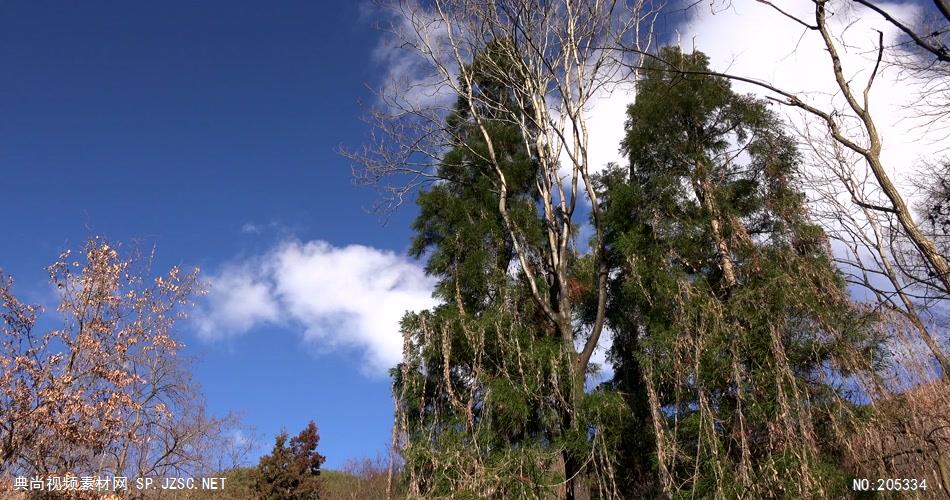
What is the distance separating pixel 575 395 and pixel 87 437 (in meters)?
5.52

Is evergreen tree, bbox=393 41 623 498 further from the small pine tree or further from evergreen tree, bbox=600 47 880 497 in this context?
the small pine tree

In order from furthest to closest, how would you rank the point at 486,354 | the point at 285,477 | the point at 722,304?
the point at 285,477, the point at 486,354, the point at 722,304

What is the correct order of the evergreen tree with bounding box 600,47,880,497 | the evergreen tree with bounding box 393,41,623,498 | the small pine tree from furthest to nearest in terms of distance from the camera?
the small pine tree < the evergreen tree with bounding box 393,41,623,498 < the evergreen tree with bounding box 600,47,880,497

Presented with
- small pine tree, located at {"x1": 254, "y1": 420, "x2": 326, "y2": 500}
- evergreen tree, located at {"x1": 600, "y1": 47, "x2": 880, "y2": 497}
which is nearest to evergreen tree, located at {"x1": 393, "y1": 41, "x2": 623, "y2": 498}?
evergreen tree, located at {"x1": 600, "y1": 47, "x2": 880, "y2": 497}

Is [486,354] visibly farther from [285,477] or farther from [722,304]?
[285,477]

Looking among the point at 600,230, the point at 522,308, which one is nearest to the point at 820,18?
the point at 600,230

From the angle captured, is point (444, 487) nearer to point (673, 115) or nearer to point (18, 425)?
point (18, 425)

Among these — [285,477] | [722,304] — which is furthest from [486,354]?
[285,477]

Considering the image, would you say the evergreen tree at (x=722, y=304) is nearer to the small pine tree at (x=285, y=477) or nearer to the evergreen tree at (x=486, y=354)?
the evergreen tree at (x=486, y=354)

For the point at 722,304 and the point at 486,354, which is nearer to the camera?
the point at 722,304

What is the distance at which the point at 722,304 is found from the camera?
6.75 meters

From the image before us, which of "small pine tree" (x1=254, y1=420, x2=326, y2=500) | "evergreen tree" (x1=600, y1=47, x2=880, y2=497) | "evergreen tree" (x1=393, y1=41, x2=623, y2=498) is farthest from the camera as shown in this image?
"small pine tree" (x1=254, y1=420, x2=326, y2=500)

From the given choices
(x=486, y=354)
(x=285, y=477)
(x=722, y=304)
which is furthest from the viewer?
(x=285, y=477)

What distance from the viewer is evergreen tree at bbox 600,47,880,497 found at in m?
5.61
